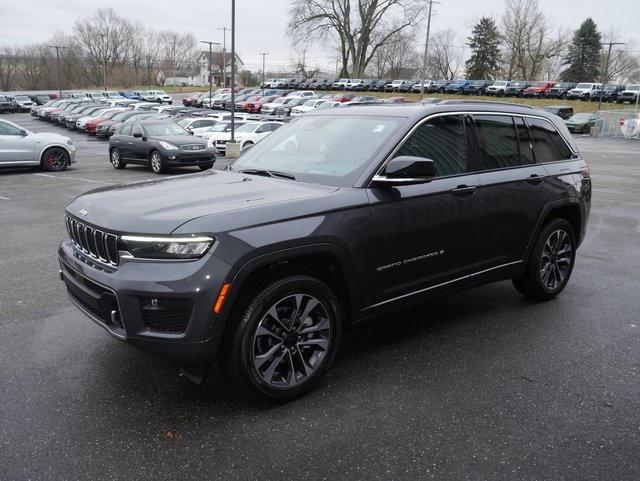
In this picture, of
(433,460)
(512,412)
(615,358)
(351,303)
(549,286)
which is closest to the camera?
(433,460)

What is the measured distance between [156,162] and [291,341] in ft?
47.3

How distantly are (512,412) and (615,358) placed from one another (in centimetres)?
131

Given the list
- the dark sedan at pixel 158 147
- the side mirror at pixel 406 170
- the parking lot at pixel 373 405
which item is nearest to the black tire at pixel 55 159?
the dark sedan at pixel 158 147

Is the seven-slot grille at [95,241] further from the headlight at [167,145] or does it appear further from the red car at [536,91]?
the red car at [536,91]

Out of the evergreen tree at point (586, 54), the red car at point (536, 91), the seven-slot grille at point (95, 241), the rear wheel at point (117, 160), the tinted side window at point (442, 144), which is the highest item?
the evergreen tree at point (586, 54)

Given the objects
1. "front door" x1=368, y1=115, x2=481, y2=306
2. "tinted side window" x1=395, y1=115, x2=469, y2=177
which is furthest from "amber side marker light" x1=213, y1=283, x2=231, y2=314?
"tinted side window" x1=395, y1=115, x2=469, y2=177

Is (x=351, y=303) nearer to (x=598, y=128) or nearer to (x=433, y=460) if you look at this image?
(x=433, y=460)

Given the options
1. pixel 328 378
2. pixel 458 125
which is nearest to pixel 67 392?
pixel 328 378

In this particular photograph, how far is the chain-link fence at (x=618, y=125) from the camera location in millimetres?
40375

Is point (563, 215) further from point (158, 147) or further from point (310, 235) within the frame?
point (158, 147)

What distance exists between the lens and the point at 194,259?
118 inches

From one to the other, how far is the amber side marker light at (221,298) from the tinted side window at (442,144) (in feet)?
5.33

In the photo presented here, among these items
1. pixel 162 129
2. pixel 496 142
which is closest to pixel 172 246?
pixel 496 142

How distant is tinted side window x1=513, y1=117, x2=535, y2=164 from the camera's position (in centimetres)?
489
